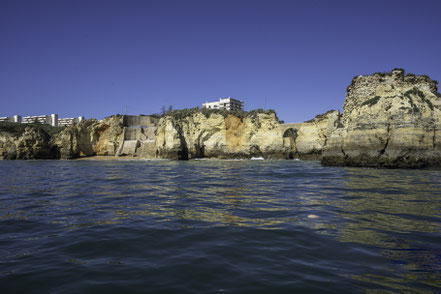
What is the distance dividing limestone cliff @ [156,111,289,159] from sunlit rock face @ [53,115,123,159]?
383 inches

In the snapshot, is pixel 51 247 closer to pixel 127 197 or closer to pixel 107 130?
pixel 127 197

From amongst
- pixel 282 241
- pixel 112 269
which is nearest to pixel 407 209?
pixel 282 241

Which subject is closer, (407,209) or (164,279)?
(164,279)

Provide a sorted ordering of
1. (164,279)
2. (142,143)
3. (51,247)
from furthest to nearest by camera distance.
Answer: (142,143) → (51,247) → (164,279)

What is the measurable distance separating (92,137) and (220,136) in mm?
Answer: 23660

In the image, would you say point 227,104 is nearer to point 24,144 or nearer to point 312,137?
point 312,137

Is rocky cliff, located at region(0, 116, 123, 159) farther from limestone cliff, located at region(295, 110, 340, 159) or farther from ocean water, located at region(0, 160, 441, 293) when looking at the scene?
ocean water, located at region(0, 160, 441, 293)

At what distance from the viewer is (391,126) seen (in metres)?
22.5

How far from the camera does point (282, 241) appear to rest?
4.25 metres

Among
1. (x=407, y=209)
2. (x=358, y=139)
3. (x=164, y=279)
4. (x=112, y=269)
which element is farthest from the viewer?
(x=358, y=139)

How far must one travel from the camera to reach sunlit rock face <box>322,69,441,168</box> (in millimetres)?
21078

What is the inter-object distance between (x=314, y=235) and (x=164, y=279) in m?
2.63

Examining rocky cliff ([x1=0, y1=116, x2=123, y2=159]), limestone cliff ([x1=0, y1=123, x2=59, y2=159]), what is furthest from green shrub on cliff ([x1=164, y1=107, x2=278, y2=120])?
limestone cliff ([x1=0, y1=123, x2=59, y2=159])

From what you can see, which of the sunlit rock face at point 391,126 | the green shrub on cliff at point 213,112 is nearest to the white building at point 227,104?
the green shrub on cliff at point 213,112
